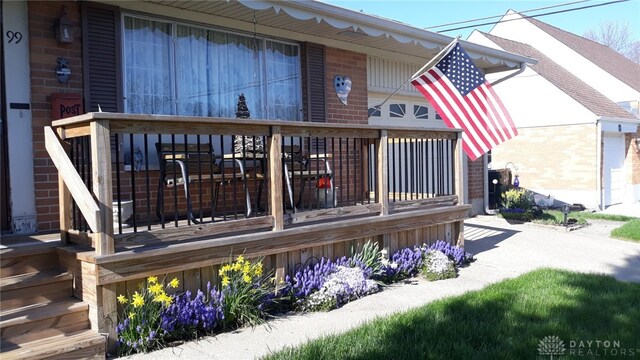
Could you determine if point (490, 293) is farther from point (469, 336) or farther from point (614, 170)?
point (614, 170)

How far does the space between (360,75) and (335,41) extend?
0.88 m

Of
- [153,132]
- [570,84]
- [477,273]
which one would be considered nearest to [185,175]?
[153,132]

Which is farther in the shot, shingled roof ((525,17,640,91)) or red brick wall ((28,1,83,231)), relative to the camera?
shingled roof ((525,17,640,91))

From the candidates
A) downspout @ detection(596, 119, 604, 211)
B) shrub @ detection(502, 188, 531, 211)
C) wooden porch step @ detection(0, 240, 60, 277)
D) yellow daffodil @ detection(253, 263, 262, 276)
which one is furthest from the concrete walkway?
downspout @ detection(596, 119, 604, 211)

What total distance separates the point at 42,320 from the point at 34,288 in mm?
394

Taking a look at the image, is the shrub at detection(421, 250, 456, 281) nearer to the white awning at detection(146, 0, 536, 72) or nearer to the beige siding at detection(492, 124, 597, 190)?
the white awning at detection(146, 0, 536, 72)

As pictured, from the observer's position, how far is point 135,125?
4.24 metres

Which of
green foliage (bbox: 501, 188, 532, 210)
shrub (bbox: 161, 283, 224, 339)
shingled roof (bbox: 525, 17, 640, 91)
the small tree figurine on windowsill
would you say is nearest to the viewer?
shrub (bbox: 161, 283, 224, 339)

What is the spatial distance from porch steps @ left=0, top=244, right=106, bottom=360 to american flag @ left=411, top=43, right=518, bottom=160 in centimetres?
484

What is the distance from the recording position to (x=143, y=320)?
13.4 feet

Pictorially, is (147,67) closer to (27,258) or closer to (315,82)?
(315,82)

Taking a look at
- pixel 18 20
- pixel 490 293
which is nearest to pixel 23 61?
pixel 18 20

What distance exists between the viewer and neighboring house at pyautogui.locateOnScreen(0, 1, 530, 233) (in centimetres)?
511

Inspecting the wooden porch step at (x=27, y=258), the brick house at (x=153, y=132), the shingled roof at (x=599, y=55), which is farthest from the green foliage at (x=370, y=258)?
the shingled roof at (x=599, y=55)
